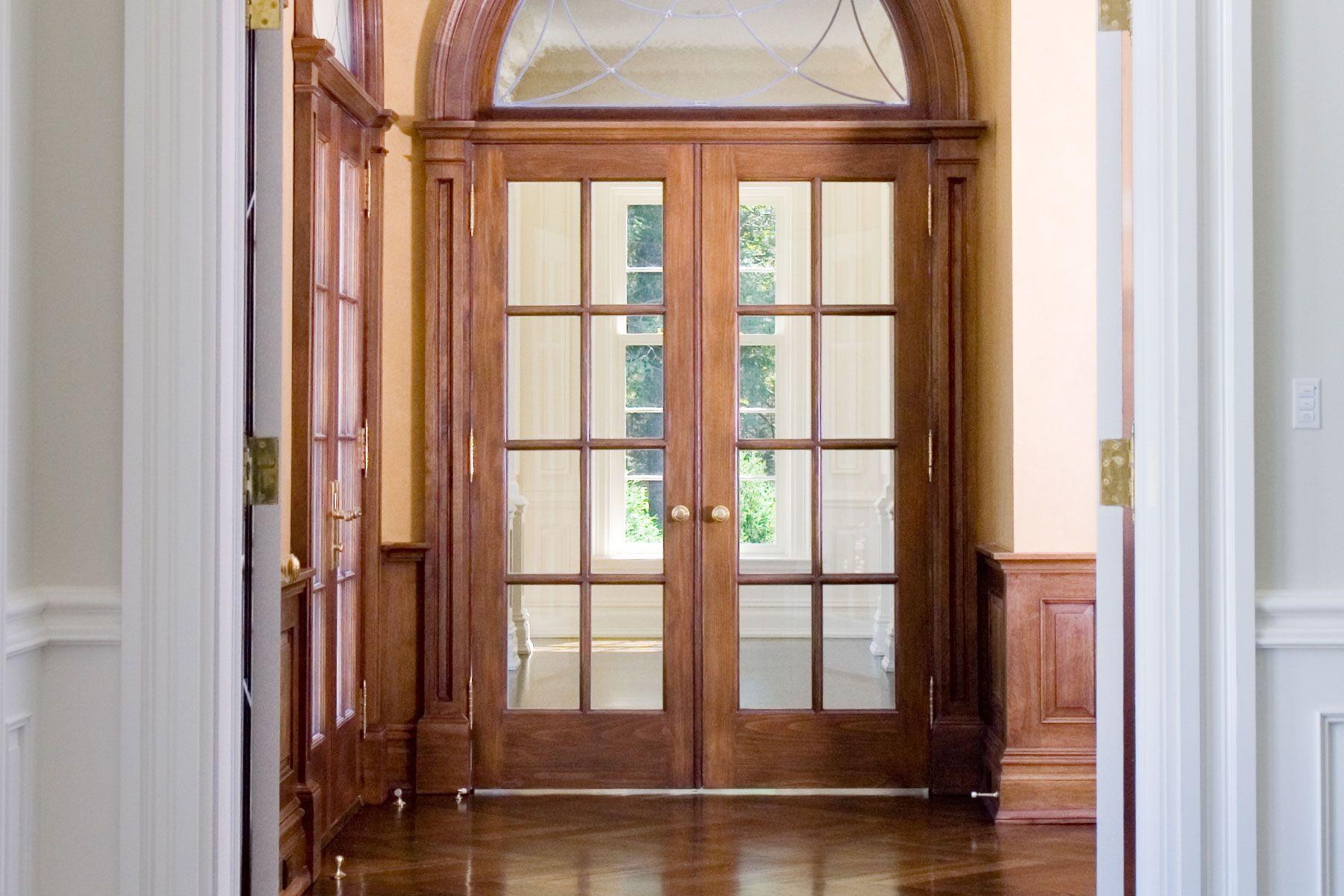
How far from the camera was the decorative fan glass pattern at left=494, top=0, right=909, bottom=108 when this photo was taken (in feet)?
15.6

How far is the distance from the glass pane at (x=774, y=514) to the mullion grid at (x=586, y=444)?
1.02 feet

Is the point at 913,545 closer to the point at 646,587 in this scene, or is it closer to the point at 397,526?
the point at 646,587

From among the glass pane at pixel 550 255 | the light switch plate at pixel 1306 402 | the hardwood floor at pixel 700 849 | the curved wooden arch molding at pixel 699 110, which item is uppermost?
the curved wooden arch molding at pixel 699 110

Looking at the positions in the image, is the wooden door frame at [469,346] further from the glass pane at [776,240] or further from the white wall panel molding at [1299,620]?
the white wall panel molding at [1299,620]

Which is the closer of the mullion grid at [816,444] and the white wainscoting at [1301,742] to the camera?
the white wainscoting at [1301,742]

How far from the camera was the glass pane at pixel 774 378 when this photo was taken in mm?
4715

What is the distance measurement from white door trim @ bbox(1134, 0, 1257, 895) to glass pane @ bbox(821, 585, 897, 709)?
248 centimetres

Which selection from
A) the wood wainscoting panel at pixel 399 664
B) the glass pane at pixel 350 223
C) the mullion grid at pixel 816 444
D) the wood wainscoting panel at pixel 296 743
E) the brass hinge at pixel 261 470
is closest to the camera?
the brass hinge at pixel 261 470

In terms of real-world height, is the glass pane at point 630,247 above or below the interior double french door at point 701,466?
above

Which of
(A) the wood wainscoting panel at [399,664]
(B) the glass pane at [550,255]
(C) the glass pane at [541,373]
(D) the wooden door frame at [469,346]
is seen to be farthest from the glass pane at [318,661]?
(B) the glass pane at [550,255]

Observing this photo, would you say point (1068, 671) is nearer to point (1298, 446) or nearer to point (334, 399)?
point (1298, 446)

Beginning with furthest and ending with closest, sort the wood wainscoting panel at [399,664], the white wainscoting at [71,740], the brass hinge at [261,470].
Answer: the wood wainscoting panel at [399,664]
the brass hinge at [261,470]
the white wainscoting at [71,740]

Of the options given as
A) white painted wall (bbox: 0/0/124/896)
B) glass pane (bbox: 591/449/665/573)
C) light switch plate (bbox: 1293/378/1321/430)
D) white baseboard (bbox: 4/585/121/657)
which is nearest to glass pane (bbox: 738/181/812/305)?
glass pane (bbox: 591/449/665/573)

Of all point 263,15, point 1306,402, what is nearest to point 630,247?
point 263,15
